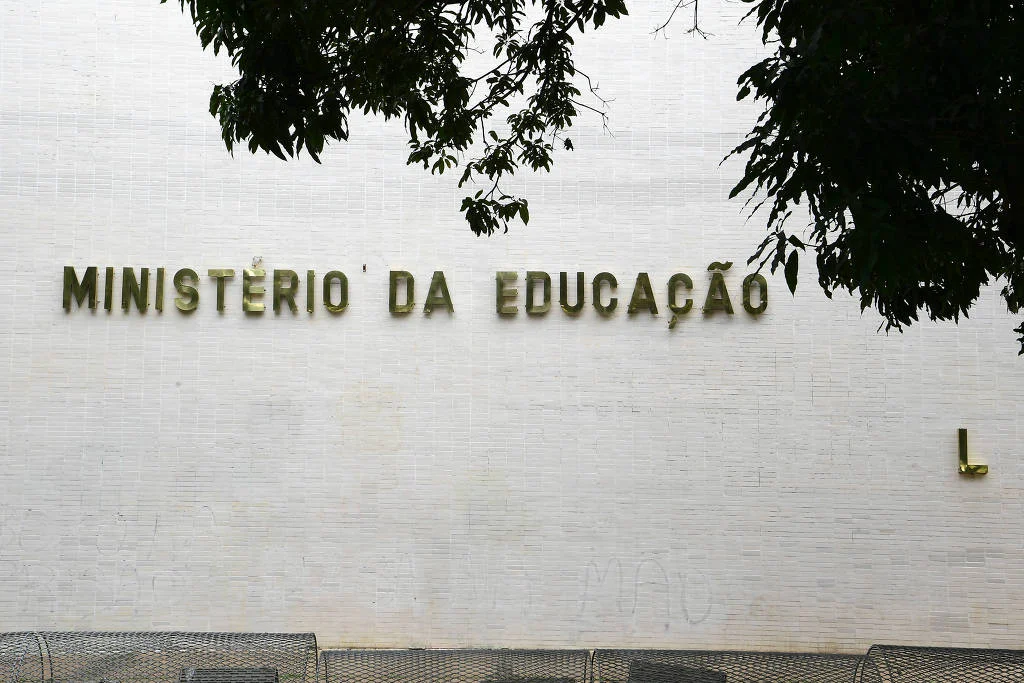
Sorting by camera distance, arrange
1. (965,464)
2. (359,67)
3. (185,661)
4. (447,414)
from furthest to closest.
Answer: (447,414) → (965,464) → (185,661) → (359,67)

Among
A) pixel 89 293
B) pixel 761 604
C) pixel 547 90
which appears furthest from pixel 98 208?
pixel 761 604

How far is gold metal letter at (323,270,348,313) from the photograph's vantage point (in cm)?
958

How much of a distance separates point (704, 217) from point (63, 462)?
6.88m

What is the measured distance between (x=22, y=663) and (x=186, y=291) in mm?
4386

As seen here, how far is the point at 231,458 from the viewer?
9.40m

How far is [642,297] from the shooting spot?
9.62m

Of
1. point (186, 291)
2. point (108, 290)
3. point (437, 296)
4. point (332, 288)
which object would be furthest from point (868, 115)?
point (108, 290)

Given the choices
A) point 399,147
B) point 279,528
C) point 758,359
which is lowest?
point 279,528

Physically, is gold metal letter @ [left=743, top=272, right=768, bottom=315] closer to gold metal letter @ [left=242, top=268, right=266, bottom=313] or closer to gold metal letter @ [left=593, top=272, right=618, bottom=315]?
gold metal letter @ [left=593, top=272, right=618, bottom=315]

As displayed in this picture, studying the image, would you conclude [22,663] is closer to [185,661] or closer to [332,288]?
[185,661]

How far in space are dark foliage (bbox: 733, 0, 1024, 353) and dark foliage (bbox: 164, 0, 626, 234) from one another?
1.81 m

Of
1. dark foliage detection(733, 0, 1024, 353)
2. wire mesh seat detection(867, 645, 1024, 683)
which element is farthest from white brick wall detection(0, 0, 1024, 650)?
dark foliage detection(733, 0, 1024, 353)

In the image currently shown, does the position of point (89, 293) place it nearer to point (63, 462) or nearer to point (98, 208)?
point (98, 208)

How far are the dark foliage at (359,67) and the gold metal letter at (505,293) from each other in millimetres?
2864
